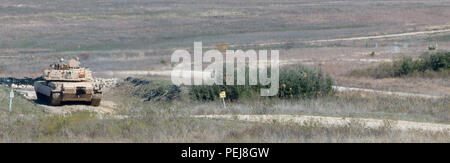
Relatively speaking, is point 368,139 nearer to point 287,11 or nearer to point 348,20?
point 348,20

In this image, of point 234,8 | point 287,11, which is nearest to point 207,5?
point 234,8

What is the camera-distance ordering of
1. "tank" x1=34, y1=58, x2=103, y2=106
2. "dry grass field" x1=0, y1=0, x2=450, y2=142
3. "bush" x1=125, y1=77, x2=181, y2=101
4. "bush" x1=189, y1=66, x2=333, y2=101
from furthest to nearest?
"bush" x1=125, y1=77, x2=181, y2=101
"tank" x1=34, y1=58, x2=103, y2=106
"bush" x1=189, y1=66, x2=333, y2=101
"dry grass field" x1=0, y1=0, x2=450, y2=142

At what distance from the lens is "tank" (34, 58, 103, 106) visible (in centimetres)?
2611

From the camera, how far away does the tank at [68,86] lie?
26109 millimetres

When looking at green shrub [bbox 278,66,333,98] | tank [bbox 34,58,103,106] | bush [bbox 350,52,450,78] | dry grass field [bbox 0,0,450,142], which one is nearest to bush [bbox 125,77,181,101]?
dry grass field [bbox 0,0,450,142]

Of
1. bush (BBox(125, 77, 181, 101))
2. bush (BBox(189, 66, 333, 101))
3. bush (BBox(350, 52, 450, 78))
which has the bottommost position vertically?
bush (BBox(125, 77, 181, 101))

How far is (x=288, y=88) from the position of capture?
25969 mm

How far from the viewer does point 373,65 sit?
4191 centimetres

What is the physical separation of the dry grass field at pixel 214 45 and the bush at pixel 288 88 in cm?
85

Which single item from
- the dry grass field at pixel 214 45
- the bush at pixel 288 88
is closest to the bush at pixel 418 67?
the dry grass field at pixel 214 45

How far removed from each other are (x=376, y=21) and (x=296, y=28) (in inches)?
517

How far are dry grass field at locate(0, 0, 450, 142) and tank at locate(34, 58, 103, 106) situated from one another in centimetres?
63

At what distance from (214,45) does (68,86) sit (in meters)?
31.0

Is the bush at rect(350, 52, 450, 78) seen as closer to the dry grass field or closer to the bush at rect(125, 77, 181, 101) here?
the dry grass field
